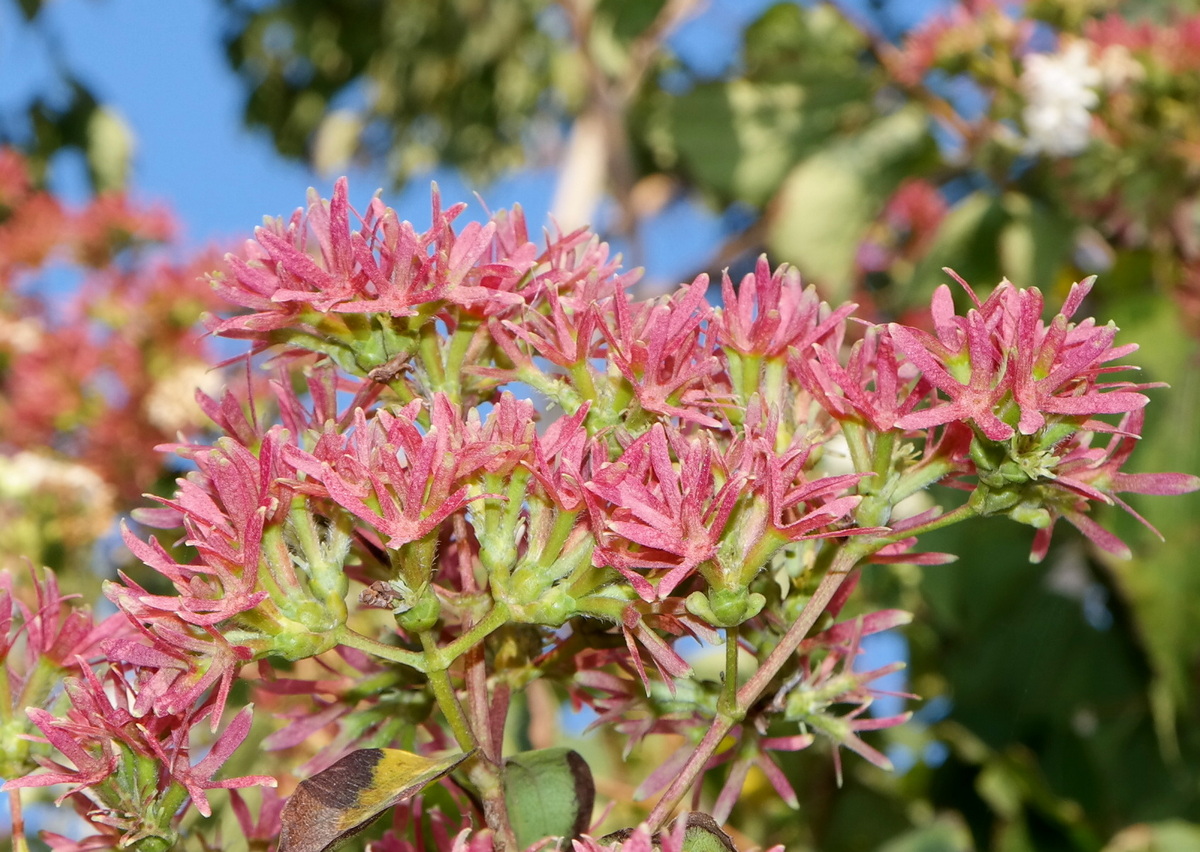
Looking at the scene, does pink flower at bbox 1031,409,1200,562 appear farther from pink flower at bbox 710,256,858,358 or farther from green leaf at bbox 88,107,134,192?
green leaf at bbox 88,107,134,192

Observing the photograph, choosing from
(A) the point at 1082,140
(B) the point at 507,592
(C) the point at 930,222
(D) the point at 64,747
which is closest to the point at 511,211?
(B) the point at 507,592

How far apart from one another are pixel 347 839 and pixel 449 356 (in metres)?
0.21

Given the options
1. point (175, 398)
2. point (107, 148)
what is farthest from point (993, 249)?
point (107, 148)

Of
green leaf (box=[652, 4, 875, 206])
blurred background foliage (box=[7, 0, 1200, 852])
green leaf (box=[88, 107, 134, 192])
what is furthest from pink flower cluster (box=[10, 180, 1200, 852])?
green leaf (box=[88, 107, 134, 192])

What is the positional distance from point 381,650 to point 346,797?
0.18ft

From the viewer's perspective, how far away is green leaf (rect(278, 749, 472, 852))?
456 mm

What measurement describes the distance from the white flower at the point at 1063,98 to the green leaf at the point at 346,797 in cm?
124

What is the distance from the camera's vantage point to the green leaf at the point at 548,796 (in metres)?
0.53

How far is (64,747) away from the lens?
0.51 metres

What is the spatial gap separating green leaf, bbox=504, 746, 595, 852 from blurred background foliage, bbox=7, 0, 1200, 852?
28.5 inches

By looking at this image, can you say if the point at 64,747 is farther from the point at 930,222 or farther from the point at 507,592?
the point at 930,222

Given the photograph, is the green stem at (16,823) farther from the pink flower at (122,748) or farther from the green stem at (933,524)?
the green stem at (933,524)

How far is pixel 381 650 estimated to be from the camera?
0.49 metres

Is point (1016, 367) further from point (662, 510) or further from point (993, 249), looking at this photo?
point (993, 249)
